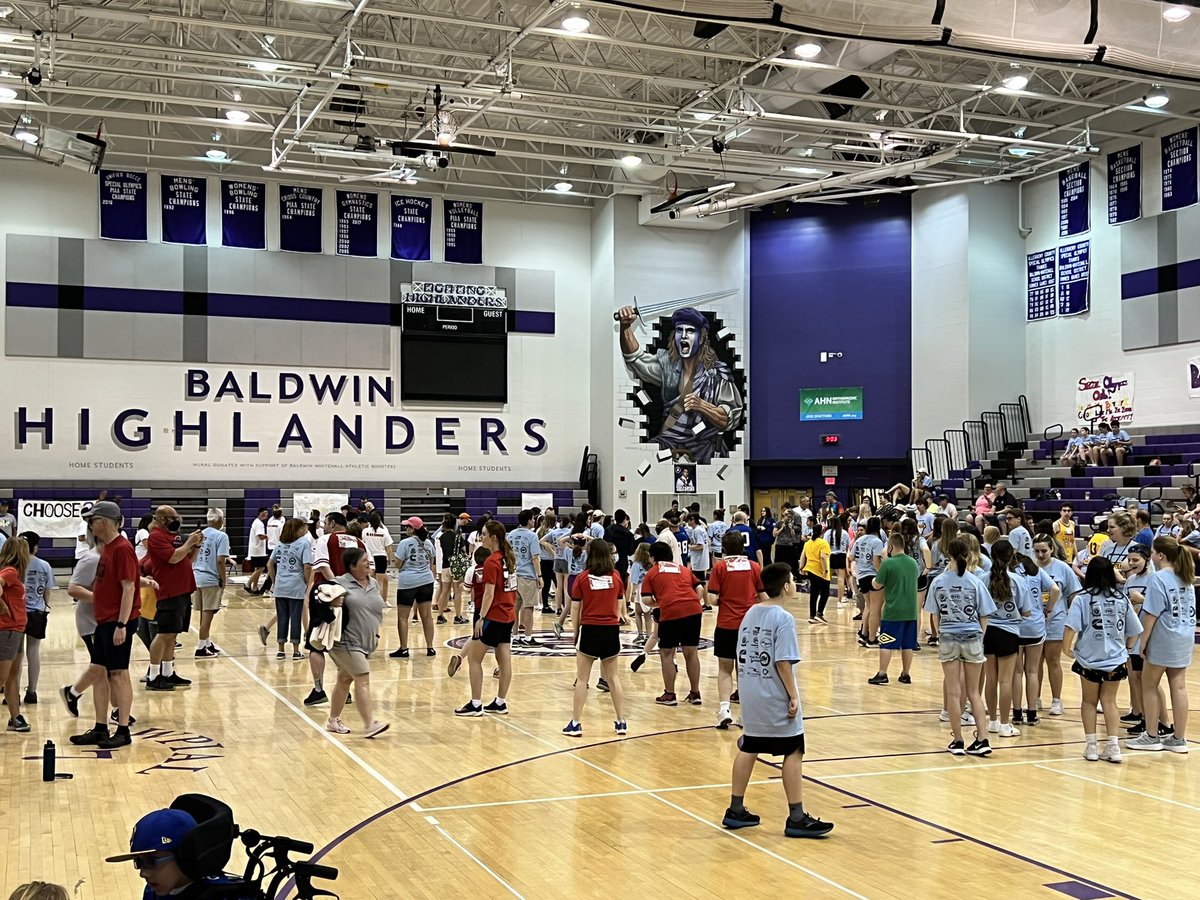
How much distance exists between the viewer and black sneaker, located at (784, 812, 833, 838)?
6.47 meters

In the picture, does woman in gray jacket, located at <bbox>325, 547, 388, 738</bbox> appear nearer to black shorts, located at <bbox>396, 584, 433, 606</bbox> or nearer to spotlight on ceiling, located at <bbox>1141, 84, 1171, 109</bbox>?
black shorts, located at <bbox>396, 584, 433, 606</bbox>

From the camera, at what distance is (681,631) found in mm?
10477

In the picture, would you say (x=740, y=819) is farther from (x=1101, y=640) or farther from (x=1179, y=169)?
(x=1179, y=169)

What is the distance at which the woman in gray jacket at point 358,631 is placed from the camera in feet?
29.2

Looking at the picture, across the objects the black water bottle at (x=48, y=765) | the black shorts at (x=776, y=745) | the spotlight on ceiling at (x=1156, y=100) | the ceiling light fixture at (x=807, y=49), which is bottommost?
the black water bottle at (x=48, y=765)

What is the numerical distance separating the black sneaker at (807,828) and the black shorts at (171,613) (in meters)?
6.48

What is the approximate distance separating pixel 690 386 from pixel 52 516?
14803 mm

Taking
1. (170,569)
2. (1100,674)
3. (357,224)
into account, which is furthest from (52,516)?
(1100,674)

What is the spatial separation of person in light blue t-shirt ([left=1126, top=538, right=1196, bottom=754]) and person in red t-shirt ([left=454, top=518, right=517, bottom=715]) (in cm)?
491

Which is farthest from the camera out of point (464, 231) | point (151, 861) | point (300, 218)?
point (464, 231)

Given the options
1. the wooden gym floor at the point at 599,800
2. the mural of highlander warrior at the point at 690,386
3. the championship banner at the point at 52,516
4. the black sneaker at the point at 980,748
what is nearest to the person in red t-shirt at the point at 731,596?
the wooden gym floor at the point at 599,800

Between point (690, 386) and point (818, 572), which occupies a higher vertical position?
point (690, 386)

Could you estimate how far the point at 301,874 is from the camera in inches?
104

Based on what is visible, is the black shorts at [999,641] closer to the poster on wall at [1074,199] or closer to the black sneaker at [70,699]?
the black sneaker at [70,699]
